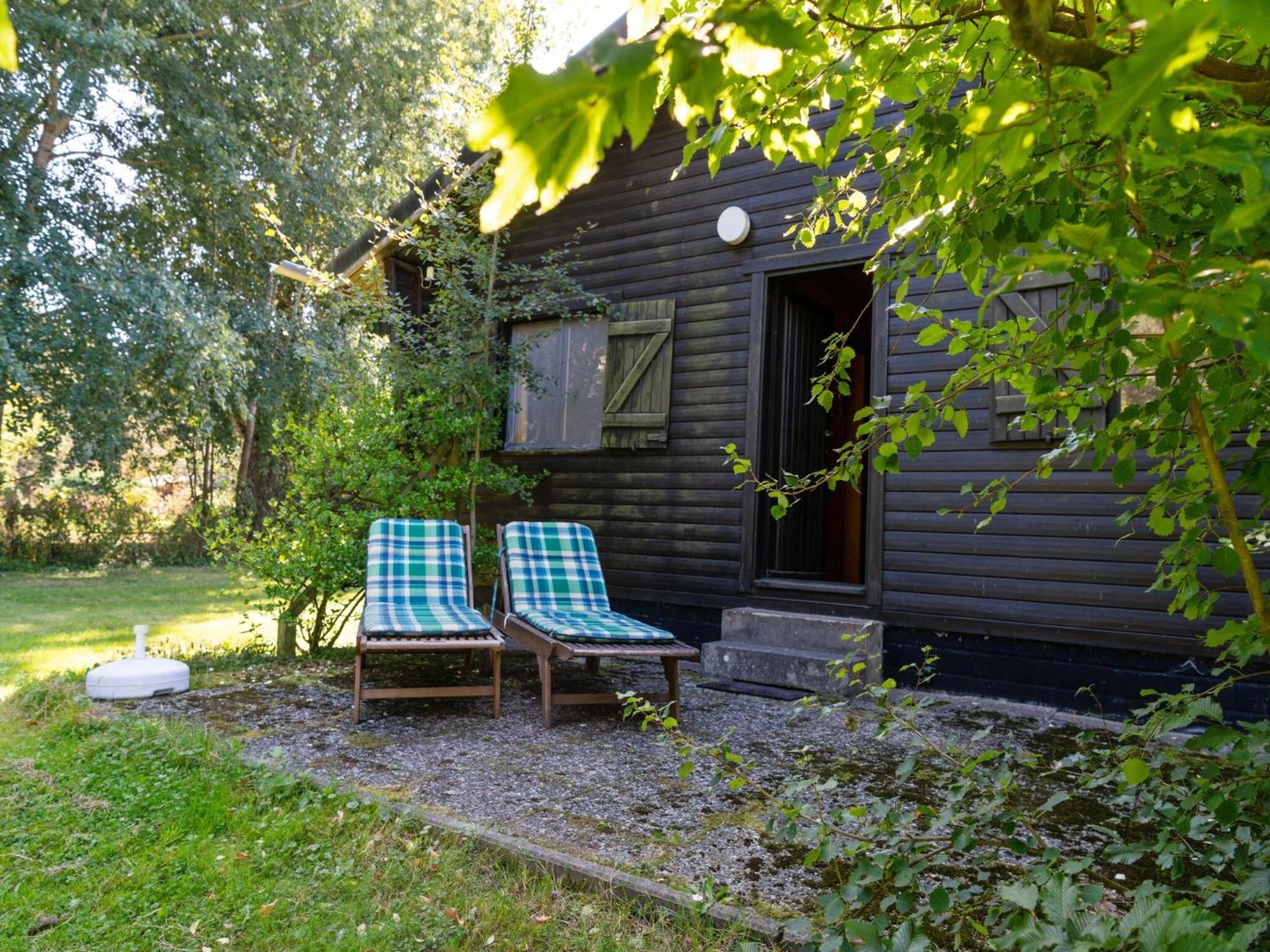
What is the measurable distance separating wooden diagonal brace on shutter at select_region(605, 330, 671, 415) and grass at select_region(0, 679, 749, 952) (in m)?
3.88

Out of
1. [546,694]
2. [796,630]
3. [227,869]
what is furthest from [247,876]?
[796,630]

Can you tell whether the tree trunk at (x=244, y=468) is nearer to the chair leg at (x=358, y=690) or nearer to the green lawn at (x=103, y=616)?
the green lawn at (x=103, y=616)

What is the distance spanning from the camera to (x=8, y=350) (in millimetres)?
8602

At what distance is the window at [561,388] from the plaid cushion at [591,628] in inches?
88.2

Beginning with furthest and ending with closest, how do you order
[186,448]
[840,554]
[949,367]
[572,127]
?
[186,448], [840,554], [949,367], [572,127]

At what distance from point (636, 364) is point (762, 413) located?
108 cm

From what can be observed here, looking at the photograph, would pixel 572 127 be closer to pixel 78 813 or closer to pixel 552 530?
pixel 78 813

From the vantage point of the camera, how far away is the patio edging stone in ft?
6.53

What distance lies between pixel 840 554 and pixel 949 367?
251cm

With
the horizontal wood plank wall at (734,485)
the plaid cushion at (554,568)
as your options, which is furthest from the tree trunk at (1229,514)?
the plaid cushion at (554,568)

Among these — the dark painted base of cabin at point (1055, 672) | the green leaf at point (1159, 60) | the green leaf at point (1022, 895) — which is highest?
the green leaf at point (1159, 60)

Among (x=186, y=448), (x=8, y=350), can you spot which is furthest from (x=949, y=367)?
(x=186, y=448)

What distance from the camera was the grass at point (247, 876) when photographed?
2021 millimetres

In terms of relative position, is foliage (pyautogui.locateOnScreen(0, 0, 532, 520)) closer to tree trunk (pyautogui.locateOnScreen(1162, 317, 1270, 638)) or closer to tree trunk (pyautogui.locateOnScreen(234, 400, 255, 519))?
tree trunk (pyautogui.locateOnScreen(234, 400, 255, 519))
